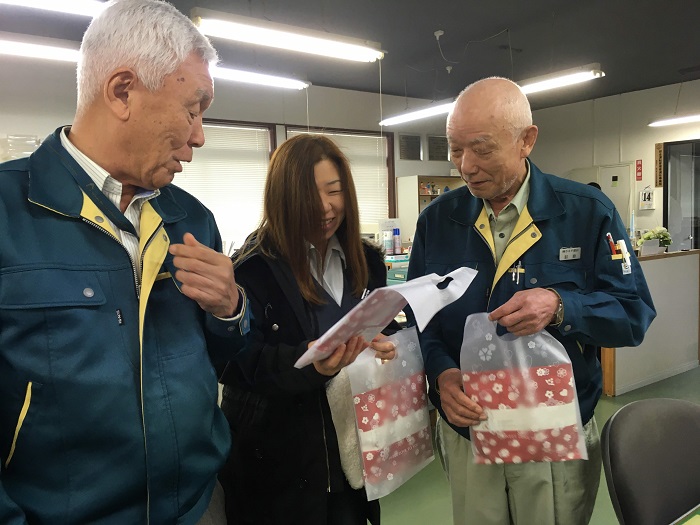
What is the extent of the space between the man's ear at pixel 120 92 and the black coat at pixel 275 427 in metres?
0.58

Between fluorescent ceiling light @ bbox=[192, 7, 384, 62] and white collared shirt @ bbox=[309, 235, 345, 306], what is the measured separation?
2.25 metres

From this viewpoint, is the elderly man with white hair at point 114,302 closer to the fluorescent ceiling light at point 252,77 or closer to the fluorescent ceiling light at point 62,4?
the fluorescent ceiling light at point 62,4

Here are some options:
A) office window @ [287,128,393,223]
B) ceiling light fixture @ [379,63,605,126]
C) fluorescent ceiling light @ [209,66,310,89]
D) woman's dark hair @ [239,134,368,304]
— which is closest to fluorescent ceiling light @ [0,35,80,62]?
fluorescent ceiling light @ [209,66,310,89]

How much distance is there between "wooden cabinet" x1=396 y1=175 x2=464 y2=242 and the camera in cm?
877

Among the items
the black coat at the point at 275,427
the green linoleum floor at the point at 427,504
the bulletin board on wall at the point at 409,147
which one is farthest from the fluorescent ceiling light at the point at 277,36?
the bulletin board on wall at the point at 409,147

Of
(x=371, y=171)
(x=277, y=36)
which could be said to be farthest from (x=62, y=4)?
(x=371, y=171)

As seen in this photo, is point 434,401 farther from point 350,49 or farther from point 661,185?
point 661,185

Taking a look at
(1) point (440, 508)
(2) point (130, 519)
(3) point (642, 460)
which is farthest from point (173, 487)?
(1) point (440, 508)

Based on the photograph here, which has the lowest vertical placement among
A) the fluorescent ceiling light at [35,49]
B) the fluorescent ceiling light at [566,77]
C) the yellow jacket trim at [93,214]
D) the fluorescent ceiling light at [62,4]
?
the yellow jacket trim at [93,214]

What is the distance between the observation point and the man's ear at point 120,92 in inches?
36.3

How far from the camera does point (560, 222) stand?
1.47 m

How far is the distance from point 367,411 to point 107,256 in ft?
2.48

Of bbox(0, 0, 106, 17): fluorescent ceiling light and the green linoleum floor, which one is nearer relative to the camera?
the green linoleum floor

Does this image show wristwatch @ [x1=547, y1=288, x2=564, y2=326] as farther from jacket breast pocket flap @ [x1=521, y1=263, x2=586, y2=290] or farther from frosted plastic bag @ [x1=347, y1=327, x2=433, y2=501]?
frosted plastic bag @ [x1=347, y1=327, x2=433, y2=501]
